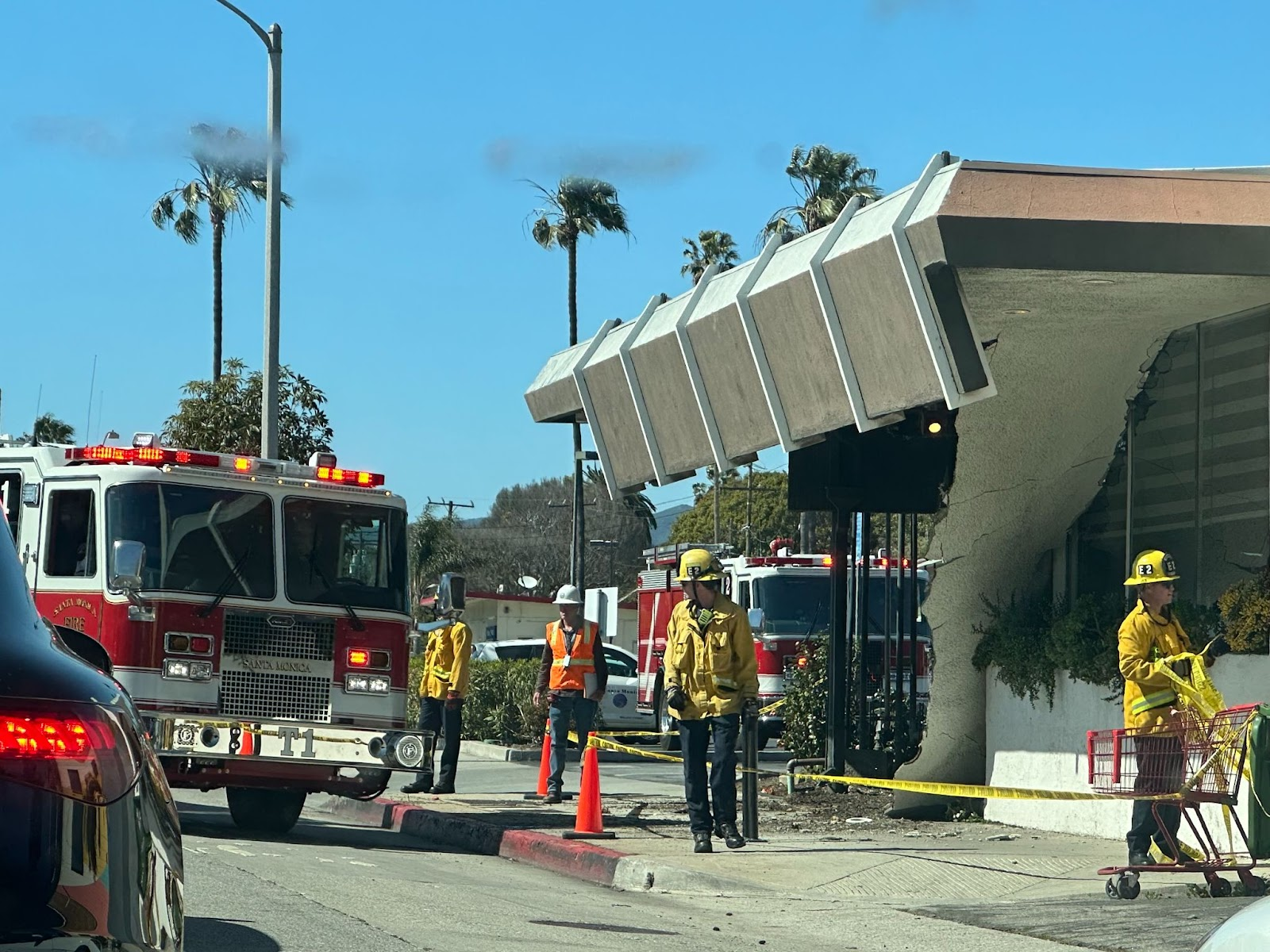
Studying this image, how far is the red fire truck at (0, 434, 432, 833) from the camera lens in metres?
12.1

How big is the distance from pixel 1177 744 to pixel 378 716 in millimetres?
5863

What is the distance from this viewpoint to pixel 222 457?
12.8 metres

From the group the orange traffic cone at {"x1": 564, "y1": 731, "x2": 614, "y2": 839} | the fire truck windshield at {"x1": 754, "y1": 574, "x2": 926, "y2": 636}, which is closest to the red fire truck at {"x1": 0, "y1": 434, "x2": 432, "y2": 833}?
the orange traffic cone at {"x1": 564, "y1": 731, "x2": 614, "y2": 839}

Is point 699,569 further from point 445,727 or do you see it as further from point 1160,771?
point 445,727

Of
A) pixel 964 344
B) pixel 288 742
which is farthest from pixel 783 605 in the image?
pixel 964 344

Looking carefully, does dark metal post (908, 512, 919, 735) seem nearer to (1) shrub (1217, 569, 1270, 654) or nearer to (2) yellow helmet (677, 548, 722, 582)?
(2) yellow helmet (677, 548, 722, 582)

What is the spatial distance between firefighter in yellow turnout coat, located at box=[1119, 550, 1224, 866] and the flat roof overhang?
1572 mm

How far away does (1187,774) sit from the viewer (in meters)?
9.29

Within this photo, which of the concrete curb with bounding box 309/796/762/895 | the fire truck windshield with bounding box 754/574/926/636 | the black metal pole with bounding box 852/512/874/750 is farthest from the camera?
the fire truck windshield with bounding box 754/574/926/636

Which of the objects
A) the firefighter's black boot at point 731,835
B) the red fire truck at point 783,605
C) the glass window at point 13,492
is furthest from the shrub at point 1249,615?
the red fire truck at point 783,605

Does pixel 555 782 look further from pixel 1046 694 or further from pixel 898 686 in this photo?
pixel 1046 694

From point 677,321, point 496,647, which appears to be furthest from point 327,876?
point 496,647

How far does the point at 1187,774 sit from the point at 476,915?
3.72 metres

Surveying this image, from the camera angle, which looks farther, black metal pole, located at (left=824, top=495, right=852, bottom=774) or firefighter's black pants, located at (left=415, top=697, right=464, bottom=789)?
firefighter's black pants, located at (left=415, top=697, right=464, bottom=789)
